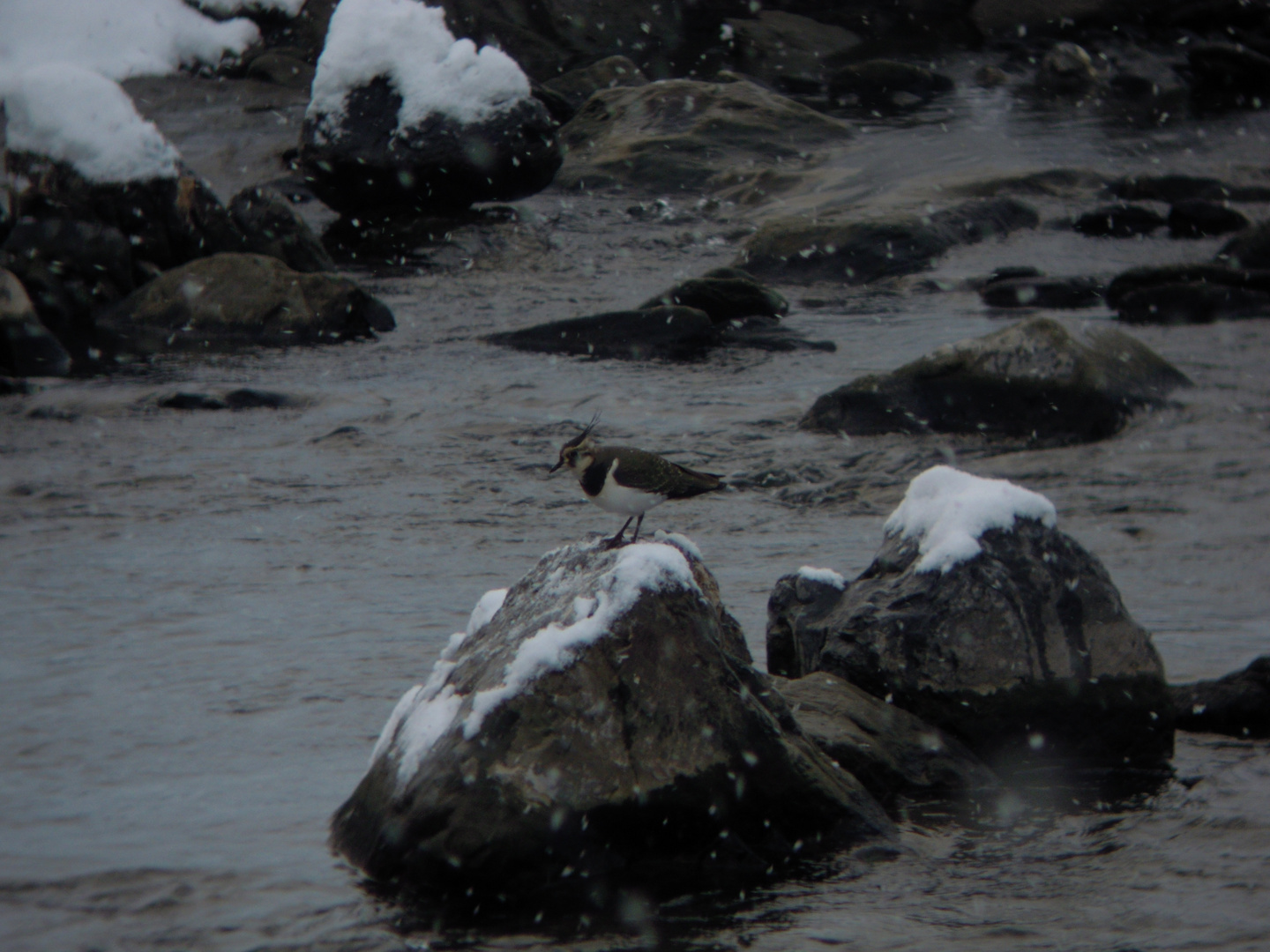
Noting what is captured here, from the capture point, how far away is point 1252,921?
3.62m

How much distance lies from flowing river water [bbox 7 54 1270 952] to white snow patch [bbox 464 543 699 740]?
584 mm

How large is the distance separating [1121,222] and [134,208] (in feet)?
31.5

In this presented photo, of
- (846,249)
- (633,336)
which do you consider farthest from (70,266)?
(846,249)

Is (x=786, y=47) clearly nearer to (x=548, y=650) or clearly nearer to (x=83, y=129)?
(x=83, y=129)

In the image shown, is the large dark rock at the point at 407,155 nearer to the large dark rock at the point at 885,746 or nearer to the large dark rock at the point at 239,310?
the large dark rock at the point at 239,310

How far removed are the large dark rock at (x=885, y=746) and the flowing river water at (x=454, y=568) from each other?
0.22 meters

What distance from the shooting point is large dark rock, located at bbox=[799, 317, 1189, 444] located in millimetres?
8789

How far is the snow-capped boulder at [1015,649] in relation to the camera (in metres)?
4.61

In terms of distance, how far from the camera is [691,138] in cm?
1886

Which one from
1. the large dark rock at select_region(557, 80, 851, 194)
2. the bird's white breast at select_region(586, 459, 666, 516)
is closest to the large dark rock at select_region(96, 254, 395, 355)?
Answer: the large dark rock at select_region(557, 80, 851, 194)

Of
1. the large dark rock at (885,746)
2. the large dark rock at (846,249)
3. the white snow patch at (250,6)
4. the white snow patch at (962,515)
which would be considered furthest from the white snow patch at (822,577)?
A: the white snow patch at (250,6)

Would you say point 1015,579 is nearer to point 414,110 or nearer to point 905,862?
point 905,862

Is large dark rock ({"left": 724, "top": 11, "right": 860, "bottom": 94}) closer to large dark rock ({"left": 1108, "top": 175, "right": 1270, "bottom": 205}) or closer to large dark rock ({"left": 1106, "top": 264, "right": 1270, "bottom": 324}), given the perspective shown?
large dark rock ({"left": 1108, "top": 175, "right": 1270, "bottom": 205})

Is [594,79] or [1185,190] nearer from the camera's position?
[1185,190]
